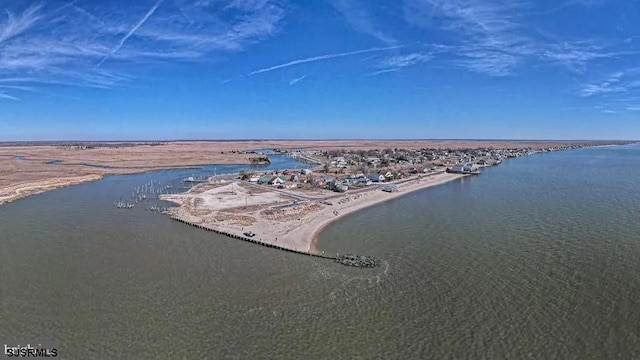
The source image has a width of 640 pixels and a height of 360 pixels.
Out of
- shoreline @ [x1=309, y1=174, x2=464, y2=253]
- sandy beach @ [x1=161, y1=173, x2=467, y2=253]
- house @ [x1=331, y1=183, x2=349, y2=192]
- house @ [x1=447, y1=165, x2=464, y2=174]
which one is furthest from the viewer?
house @ [x1=447, y1=165, x2=464, y2=174]

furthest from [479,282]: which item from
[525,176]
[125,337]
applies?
[525,176]

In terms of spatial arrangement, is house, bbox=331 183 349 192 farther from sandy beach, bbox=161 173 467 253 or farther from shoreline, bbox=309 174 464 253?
shoreline, bbox=309 174 464 253

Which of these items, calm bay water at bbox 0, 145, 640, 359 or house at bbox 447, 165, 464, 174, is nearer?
calm bay water at bbox 0, 145, 640, 359

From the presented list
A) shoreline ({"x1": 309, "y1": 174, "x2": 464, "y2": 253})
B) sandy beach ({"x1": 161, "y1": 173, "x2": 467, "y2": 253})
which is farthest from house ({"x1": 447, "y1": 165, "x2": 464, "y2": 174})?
sandy beach ({"x1": 161, "y1": 173, "x2": 467, "y2": 253})

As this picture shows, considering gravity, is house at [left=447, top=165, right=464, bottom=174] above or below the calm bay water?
above

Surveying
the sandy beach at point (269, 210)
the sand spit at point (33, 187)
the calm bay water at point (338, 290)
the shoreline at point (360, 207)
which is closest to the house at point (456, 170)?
the shoreline at point (360, 207)

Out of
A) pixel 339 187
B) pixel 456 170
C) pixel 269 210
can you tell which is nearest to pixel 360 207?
pixel 339 187
